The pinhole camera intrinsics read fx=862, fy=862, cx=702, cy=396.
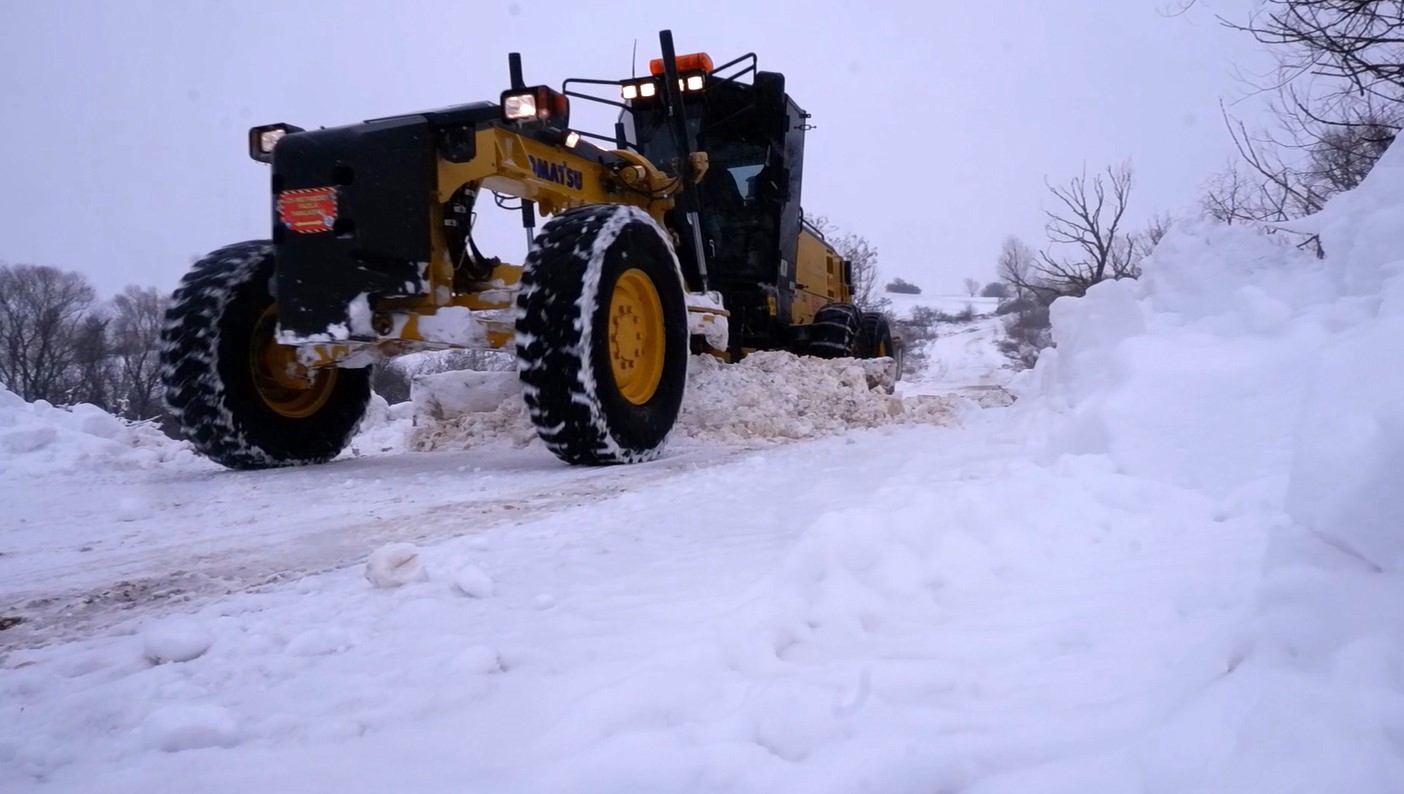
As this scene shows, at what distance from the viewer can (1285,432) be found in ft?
8.16

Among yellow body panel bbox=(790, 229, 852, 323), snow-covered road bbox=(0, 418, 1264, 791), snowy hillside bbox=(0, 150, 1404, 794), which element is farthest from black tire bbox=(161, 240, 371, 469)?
yellow body panel bbox=(790, 229, 852, 323)

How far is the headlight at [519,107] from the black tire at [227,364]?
1720 mm

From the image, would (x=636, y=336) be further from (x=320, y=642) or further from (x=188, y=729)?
(x=188, y=729)

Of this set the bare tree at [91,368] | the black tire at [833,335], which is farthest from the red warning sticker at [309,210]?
the bare tree at [91,368]

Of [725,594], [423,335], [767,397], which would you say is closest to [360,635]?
[725,594]

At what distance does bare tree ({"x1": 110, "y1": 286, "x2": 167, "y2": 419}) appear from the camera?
13523mm

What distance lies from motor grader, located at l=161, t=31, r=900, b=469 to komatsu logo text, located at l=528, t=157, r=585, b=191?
1cm

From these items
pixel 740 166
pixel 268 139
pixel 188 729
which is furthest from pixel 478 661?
pixel 740 166

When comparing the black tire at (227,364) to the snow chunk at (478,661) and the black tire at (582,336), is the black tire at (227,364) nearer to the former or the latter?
the black tire at (582,336)

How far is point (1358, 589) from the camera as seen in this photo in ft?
4.39

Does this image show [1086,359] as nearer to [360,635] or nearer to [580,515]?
[580,515]

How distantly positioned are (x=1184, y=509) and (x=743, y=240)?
18.7ft

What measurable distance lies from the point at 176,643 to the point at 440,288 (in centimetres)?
324

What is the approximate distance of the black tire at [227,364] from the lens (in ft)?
15.3
